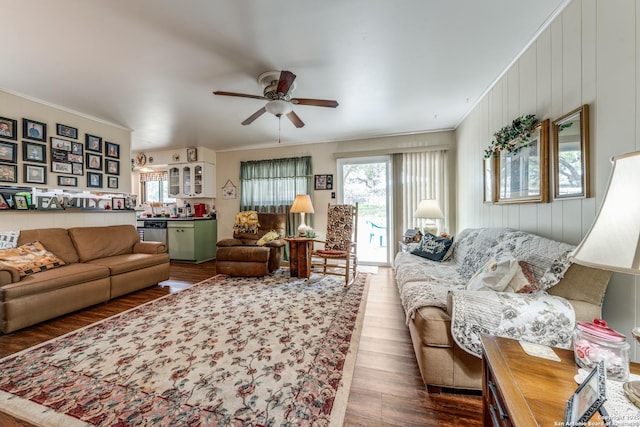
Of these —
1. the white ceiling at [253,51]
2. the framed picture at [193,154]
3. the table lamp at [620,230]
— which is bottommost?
the table lamp at [620,230]

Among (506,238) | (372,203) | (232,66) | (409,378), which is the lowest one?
(409,378)

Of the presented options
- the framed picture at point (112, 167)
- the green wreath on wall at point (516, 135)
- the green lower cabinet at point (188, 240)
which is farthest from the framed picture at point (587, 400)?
the green lower cabinet at point (188, 240)

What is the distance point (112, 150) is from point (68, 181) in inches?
30.4

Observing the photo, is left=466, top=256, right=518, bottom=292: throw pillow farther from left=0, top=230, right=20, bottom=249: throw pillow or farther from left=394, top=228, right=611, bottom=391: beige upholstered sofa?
left=0, top=230, right=20, bottom=249: throw pillow

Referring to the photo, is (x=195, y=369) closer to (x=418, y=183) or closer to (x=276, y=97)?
(x=276, y=97)

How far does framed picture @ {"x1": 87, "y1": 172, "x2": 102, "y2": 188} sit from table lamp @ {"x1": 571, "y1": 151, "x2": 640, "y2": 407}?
494cm

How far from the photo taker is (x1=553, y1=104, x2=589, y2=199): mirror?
4.80ft

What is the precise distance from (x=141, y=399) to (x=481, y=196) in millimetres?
3658

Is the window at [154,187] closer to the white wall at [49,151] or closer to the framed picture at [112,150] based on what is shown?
the white wall at [49,151]

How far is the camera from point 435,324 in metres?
1.44

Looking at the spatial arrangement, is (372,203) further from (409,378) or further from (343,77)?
(409,378)

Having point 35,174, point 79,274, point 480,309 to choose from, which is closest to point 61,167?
point 35,174

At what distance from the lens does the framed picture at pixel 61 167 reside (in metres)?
3.09

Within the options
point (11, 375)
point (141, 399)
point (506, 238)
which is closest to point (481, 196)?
point (506, 238)
